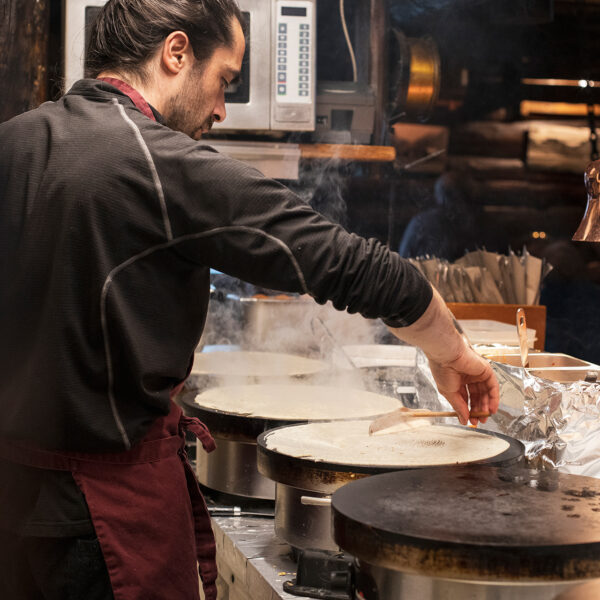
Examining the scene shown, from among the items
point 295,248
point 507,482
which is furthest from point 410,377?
point 295,248

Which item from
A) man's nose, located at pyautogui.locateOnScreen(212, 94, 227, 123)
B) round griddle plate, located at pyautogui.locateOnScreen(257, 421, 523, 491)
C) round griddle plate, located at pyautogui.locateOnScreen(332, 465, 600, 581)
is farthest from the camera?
man's nose, located at pyautogui.locateOnScreen(212, 94, 227, 123)

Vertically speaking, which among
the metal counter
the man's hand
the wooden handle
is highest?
the man's hand

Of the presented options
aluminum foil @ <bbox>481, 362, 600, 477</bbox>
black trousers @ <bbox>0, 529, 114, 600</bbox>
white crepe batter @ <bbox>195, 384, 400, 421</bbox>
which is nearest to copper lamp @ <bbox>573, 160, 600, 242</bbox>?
aluminum foil @ <bbox>481, 362, 600, 477</bbox>

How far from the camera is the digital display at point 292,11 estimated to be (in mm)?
3432

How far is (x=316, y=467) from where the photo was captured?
1.46 meters

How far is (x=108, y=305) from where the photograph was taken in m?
1.26

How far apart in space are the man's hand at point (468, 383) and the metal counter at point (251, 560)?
46 cm

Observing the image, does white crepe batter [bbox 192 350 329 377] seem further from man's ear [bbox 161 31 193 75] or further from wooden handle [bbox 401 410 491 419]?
man's ear [bbox 161 31 193 75]

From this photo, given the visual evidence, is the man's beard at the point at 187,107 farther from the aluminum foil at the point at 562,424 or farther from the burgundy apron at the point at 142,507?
the aluminum foil at the point at 562,424

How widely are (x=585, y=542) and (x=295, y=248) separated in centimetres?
56

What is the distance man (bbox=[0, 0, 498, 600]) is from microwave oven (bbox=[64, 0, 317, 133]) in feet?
6.53

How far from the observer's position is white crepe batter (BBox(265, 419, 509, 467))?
1502 millimetres

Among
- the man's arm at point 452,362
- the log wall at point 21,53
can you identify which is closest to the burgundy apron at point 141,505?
the man's arm at point 452,362

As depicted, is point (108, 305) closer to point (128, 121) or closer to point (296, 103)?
point (128, 121)
